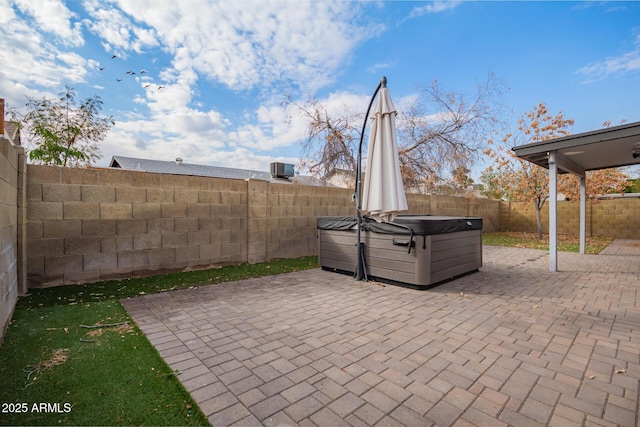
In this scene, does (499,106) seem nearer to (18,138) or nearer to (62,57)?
(62,57)

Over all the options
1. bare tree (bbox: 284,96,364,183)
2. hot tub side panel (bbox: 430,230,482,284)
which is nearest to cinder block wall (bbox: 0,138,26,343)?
hot tub side panel (bbox: 430,230,482,284)

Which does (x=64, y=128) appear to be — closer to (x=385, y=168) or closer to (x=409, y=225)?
(x=385, y=168)

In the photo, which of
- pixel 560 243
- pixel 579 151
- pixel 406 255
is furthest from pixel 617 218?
pixel 406 255

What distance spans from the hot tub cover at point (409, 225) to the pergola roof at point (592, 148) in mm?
1967

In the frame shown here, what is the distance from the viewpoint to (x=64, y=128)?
6.16 m

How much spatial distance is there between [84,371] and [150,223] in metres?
3.25

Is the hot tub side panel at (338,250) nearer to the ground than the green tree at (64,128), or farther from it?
nearer to the ground

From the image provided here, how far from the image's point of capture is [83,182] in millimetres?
4266

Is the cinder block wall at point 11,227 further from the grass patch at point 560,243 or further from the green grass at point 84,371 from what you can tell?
the grass patch at point 560,243

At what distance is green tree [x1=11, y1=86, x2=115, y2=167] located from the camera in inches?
233

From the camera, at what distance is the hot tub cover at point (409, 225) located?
4258 mm

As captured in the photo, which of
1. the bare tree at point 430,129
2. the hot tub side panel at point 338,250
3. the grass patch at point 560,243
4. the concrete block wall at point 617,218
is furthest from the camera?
the concrete block wall at point 617,218

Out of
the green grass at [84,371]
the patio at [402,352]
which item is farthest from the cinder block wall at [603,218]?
the green grass at [84,371]

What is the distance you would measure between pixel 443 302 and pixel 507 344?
121 centimetres
